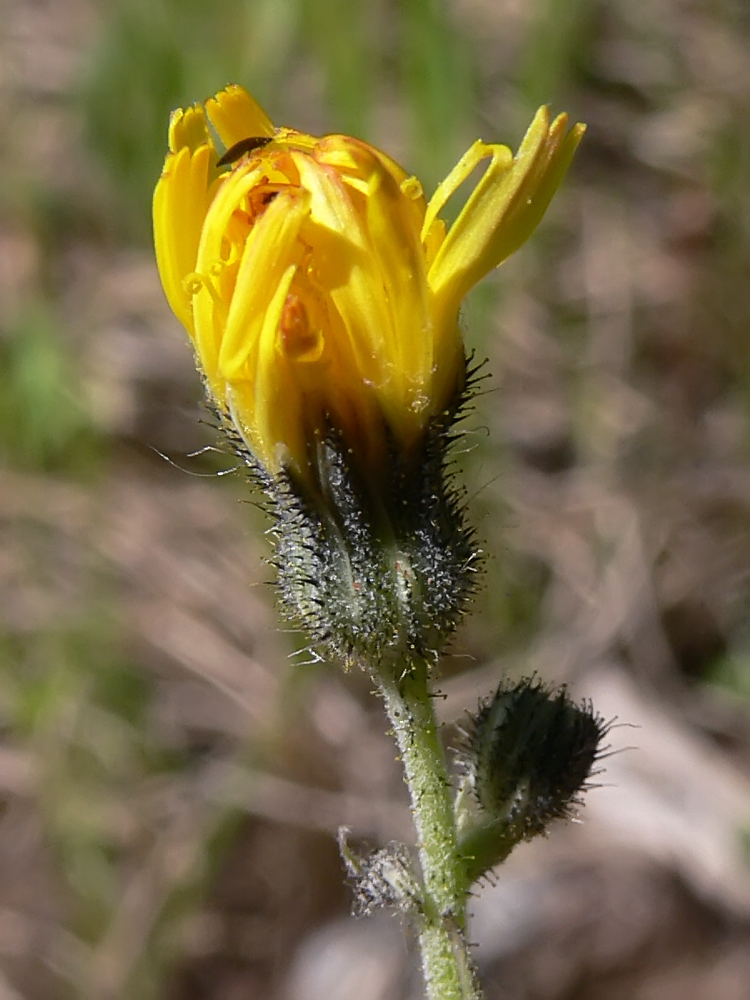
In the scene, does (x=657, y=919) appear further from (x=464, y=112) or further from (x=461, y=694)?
(x=464, y=112)

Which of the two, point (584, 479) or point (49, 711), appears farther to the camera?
point (584, 479)

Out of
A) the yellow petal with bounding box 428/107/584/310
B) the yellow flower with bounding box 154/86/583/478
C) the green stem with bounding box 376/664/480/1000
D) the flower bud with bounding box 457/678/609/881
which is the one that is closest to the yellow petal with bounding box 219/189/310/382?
the yellow flower with bounding box 154/86/583/478

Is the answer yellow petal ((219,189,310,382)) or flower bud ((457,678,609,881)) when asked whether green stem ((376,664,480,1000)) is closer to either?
flower bud ((457,678,609,881))

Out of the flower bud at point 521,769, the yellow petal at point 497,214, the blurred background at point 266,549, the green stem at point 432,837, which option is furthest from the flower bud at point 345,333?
the blurred background at point 266,549

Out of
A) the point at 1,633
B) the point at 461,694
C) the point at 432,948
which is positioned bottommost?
the point at 432,948

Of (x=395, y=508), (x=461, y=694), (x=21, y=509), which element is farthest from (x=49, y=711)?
(x=395, y=508)

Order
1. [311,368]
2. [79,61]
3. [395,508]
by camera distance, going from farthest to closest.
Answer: [79,61], [395,508], [311,368]
